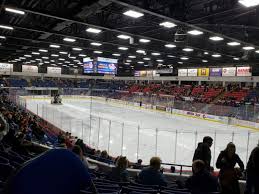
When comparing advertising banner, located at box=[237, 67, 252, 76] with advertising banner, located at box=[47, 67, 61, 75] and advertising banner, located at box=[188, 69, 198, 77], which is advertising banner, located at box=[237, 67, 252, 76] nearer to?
advertising banner, located at box=[188, 69, 198, 77]

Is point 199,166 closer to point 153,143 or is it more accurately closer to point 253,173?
point 253,173

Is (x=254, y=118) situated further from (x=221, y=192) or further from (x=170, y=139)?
(x=221, y=192)

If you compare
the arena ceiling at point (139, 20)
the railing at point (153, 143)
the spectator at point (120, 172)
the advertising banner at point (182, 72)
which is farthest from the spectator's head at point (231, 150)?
the advertising banner at point (182, 72)

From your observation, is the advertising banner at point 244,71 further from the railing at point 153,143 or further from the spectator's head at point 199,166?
the spectator's head at point 199,166

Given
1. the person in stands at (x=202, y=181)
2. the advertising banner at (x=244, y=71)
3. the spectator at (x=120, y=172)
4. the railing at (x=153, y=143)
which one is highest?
the advertising banner at (x=244, y=71)

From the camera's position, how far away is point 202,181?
321cm

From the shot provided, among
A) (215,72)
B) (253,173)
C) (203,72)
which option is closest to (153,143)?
(253,173)

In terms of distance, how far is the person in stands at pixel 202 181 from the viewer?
3.19m

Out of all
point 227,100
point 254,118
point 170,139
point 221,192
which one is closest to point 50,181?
point 221,192

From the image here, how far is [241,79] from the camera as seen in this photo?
2706 centimetres

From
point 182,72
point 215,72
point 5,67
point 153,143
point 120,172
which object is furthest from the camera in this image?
point 5,67

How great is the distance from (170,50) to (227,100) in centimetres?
951

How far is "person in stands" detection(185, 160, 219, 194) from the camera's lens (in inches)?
126

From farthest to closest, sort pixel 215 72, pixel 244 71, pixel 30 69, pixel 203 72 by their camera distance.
Answer: pixel 30 69 < pixel 203 72 < pixel 215 72 < pixel 244 71
